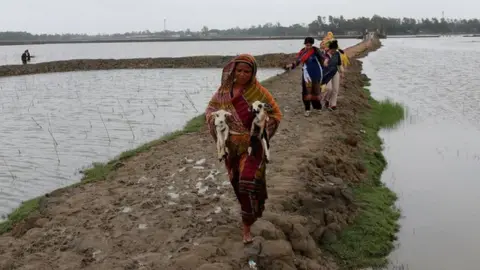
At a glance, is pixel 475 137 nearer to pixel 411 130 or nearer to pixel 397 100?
pixel 411 130

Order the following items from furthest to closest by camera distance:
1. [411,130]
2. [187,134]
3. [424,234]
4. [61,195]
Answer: [411,130] → [187,134] → [61,195] → [424,234]

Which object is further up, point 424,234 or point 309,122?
point 309,122

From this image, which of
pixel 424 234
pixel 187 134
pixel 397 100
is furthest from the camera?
pixel 397 100

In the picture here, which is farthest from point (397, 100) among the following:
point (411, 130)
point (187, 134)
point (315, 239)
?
point (315, 239)

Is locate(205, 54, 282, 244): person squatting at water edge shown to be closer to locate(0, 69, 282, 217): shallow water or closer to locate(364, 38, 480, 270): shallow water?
locate(364, 38, 480, 270): shallow water

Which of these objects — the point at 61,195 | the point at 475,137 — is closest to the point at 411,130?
the point at 475,137

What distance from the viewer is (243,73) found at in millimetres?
4305

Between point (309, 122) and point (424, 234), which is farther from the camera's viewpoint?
point (309, 122)

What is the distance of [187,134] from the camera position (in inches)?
415

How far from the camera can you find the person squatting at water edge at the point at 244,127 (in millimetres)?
4301

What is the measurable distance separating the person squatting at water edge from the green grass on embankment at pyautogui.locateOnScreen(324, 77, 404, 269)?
1531mm

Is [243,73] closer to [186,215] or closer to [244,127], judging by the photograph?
[244,127]

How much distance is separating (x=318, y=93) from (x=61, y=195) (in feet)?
19.2

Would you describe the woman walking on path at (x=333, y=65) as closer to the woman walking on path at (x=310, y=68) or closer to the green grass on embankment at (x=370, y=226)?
the woman walking on path at (x=310, y=68)
